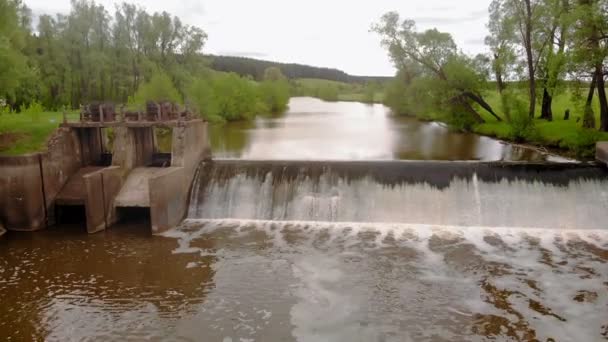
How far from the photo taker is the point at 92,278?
1359cm

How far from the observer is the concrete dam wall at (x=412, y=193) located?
17.4 metres

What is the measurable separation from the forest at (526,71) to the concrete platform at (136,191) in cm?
1895

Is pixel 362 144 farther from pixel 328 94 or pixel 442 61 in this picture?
pixel 328 94

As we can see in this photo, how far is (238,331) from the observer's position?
10.9 m

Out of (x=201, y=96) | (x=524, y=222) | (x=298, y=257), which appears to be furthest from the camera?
(x=201, y=96)

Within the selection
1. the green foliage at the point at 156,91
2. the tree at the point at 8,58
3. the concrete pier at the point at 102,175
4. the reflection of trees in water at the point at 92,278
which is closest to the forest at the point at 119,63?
the green foliage at the point at 156,91

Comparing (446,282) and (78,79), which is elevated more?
(78,79)

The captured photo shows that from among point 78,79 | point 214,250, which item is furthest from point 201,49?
point 214,250

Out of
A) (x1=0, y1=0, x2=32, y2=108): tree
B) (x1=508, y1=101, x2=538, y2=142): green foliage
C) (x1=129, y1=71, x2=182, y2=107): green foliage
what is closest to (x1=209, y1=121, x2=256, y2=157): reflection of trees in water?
(x1=129, y1=71, x2=182, y2=107): green foliage

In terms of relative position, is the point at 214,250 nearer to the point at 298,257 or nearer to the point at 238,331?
the point at 298,257

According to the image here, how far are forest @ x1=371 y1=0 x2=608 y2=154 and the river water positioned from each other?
6931 millimetres

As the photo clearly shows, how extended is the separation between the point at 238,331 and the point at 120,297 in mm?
3580

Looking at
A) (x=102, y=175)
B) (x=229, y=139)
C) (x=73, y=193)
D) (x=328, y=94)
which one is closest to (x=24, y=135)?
(x=73, y=193)

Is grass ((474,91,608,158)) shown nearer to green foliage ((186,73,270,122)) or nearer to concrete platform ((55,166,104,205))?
concrete platform ((55,166,104,205))
